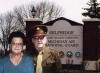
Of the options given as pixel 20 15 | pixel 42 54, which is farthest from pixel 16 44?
pixel 20 15

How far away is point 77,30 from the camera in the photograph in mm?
31641

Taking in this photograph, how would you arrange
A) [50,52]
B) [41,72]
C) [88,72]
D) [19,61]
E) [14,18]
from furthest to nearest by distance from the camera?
[14,18] → [88,72] → [50,52] → [41,72] → [19,61]

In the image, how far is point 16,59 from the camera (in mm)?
5148

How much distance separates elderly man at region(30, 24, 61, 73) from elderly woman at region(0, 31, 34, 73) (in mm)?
531

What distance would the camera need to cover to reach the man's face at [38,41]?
5733mm

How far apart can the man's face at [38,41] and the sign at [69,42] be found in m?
25.3

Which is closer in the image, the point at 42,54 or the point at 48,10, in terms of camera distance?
the point at 42,54

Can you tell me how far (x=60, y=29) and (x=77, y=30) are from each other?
1121 mm

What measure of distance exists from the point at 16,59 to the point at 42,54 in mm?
885

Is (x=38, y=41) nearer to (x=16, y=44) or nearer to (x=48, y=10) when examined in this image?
(x=16, y=44)

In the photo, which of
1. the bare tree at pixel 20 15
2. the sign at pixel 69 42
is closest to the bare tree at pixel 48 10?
the bare tree at pixel 20 15

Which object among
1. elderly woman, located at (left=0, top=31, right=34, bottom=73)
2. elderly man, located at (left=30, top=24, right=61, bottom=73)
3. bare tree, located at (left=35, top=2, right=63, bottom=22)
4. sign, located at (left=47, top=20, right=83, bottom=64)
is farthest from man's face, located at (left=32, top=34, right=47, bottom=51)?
bare tree, located at (left=35, top=2, right=63, bottom=22)

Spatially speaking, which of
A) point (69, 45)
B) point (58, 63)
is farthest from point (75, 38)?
point (58, 63)

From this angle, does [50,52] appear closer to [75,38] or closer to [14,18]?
Answer: [75,38]
